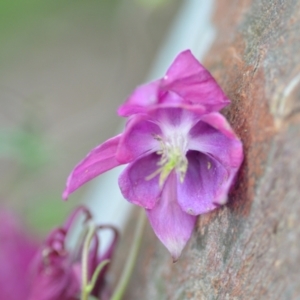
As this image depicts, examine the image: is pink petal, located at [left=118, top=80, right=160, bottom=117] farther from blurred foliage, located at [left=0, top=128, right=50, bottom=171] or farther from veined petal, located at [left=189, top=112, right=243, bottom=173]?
blurred foliage, located at [left=0, top=128, right=50, bottom=171]

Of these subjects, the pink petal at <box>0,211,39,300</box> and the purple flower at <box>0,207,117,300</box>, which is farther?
the pink petal at <box>0,211,39,300</box>

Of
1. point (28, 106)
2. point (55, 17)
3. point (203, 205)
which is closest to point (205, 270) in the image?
point (203, 205)

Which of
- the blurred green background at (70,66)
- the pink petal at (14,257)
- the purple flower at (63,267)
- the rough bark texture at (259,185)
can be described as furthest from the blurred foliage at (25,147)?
the rough bark texture at (259,185)

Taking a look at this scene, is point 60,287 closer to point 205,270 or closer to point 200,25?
→ point 205,270

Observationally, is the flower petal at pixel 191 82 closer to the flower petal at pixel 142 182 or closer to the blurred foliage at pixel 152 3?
the flower petal at pixel 142 182

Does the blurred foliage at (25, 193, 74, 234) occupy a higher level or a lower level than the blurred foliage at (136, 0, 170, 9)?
lower

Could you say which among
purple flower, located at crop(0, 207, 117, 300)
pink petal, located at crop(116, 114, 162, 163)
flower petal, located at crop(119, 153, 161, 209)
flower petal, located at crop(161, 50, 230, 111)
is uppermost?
flower petal, located at crop(161, 50, 230, 111)

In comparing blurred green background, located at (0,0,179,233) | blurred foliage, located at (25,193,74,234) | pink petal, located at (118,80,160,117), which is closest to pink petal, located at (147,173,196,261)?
pink petal, located at (118,80,160,117)

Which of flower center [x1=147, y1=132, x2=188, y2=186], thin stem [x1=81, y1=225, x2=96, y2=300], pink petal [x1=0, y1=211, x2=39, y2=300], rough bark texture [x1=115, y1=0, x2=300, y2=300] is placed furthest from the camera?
pink petal [x1=0, y1=211, x2=39, y2=300]

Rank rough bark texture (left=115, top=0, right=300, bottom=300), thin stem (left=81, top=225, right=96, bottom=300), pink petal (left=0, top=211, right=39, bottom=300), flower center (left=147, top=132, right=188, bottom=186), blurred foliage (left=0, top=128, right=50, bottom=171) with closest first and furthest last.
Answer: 1. rough bark texture (left=115, top=0, right=300, bottom=300)
2. flower center (left=147, top=132, right=188, bottom=186)
3. thin stem (left=81, top=225, right=96, bottom=300)
4. pink petal (left=0, top=211, right=39, bottom=300)
5. blurred foliage (left=0, top=128, right=50, bottom=171)
